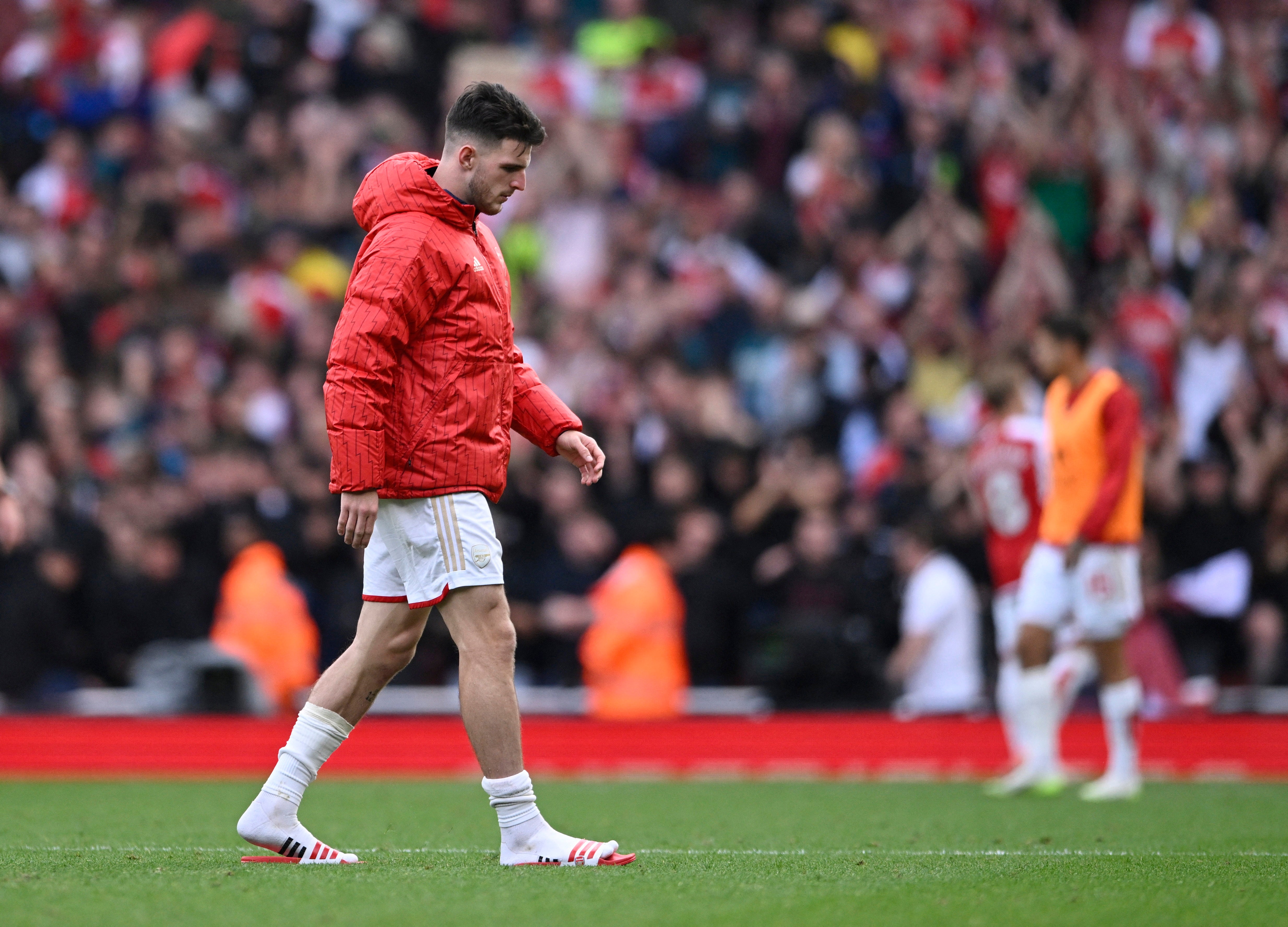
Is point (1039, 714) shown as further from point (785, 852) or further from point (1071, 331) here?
point (785, 852)

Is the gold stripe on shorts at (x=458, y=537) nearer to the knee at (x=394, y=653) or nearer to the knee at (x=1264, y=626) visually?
the knee at (x=394, y=653)

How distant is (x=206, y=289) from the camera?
15.9 m

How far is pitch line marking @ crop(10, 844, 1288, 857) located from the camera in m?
6.14

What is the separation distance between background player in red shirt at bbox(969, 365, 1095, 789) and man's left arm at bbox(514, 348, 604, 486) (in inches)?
197

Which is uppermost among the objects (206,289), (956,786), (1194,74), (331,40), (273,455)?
(331,40)

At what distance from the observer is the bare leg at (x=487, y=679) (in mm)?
5332

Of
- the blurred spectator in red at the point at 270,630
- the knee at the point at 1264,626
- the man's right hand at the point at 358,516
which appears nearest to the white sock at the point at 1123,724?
the knee at the point at 1264,626

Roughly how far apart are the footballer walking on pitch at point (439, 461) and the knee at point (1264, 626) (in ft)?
25.1

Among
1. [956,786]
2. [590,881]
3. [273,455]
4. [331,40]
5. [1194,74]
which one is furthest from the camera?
[331,40]

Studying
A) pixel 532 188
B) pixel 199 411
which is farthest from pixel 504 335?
pixel 532 188

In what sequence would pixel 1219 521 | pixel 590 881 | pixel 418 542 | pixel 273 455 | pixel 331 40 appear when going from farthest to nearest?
pixel 331 40
pixel 273 455
pixel 1219 521
pixel 418 542
pixel 590 881

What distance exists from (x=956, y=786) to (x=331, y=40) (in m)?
11.1

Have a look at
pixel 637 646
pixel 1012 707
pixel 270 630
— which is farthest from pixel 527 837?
pixel 270 630

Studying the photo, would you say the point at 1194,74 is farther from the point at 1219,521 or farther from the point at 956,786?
the point at 956,786
